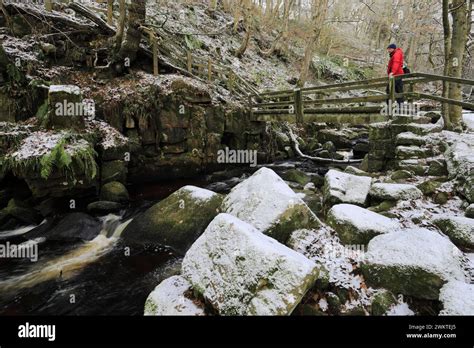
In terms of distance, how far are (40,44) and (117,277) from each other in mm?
8934

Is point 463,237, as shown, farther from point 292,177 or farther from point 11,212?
point 11,212

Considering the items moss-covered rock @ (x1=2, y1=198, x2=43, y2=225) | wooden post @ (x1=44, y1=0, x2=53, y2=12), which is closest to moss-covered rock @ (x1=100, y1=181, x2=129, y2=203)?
moss-covered rock @ (x1=2, y1=198, x2=43, y2=225)

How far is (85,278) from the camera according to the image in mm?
5227

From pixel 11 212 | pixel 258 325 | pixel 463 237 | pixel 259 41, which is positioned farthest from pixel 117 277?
pixel 259 41

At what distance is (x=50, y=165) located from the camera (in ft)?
22.4

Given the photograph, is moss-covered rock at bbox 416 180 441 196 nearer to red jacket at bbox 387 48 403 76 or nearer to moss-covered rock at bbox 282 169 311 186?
red jacket at bbox 387 48 403 76

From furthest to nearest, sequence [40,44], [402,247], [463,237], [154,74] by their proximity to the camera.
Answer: [154,74] < [40,44] < [463,237] < [402,247]

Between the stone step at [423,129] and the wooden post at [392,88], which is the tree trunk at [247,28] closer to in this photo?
the wooden post at [392,88]

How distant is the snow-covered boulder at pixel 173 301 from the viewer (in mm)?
3262

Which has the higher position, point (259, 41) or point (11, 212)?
point (259, 41)

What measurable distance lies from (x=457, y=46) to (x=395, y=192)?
5121mm

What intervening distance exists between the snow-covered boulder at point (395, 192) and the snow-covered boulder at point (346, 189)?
0.26 meters
